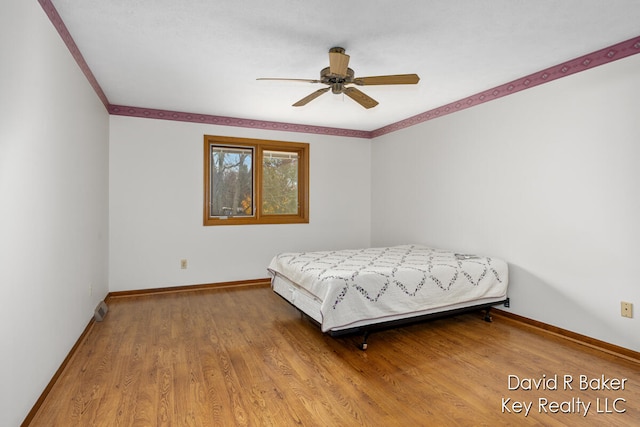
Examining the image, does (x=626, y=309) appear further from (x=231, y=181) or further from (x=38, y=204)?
(x=231, y=181)

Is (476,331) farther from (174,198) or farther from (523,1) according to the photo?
(174,198)

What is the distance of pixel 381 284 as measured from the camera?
284cm

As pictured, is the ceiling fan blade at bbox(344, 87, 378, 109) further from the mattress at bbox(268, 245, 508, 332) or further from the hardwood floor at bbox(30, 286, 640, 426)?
the hardwood floor at bbox(30, 286, 640, 426)

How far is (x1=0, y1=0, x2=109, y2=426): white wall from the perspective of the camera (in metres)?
1.64

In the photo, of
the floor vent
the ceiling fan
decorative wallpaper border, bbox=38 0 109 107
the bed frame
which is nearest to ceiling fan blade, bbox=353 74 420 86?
the ceiling fan

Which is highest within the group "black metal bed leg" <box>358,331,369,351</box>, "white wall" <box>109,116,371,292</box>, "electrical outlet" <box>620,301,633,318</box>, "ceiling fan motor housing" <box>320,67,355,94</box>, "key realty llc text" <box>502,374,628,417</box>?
"ceiling fan motor housing" <box>320,67,355,94</box>

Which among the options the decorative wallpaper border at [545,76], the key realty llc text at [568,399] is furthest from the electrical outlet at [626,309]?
the decorative wallpaper border at [545,76]

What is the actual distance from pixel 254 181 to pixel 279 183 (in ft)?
1.34

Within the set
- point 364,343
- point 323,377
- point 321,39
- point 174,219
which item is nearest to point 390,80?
point 321,39

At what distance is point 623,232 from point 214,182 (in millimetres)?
4462

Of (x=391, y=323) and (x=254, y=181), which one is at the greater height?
(x=254, y=181)

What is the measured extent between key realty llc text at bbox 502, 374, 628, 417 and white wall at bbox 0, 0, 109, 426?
262cm

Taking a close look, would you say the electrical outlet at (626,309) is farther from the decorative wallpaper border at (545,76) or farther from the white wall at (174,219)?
the white wall at (174,219)

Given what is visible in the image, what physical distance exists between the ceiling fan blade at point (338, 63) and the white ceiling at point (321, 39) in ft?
0.61
